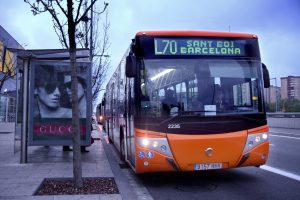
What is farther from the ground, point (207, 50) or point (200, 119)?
point (207, 50)

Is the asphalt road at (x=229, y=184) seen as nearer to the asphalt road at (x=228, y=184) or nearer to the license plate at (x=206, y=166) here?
the asphalt road at (x=228, y=184)

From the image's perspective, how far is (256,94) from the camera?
858cm

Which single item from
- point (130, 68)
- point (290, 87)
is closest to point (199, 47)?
point (130, 68)

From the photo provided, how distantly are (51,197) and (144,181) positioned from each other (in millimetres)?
2787

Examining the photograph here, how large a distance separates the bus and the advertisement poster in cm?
370

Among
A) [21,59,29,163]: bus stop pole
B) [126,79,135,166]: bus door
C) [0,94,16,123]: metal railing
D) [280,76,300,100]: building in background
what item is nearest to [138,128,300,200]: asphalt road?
[126,79,135,166]: bus door

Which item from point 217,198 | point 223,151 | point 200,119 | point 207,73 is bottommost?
point 217,198

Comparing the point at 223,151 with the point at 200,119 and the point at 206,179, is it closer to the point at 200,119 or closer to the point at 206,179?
the point at 200,119

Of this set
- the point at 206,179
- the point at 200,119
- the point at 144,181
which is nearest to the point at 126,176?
the point at 144,181

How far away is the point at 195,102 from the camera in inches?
322

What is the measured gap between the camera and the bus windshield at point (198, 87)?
→ 8.12 meters

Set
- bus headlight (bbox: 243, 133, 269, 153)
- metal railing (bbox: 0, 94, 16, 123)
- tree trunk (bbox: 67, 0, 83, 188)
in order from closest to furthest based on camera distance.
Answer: tree trunk (bbox: 67, 0, 83, 188)
bus headlight (bbox: 243, 133, 269, 153)
metal railing (bbox: 0, 94, 16, 123)

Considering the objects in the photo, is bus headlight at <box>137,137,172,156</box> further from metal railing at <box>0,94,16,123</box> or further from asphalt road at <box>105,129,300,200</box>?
metal railing at <box>0,94,16,123</box>

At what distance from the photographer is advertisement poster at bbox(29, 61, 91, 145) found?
11.7 metres
